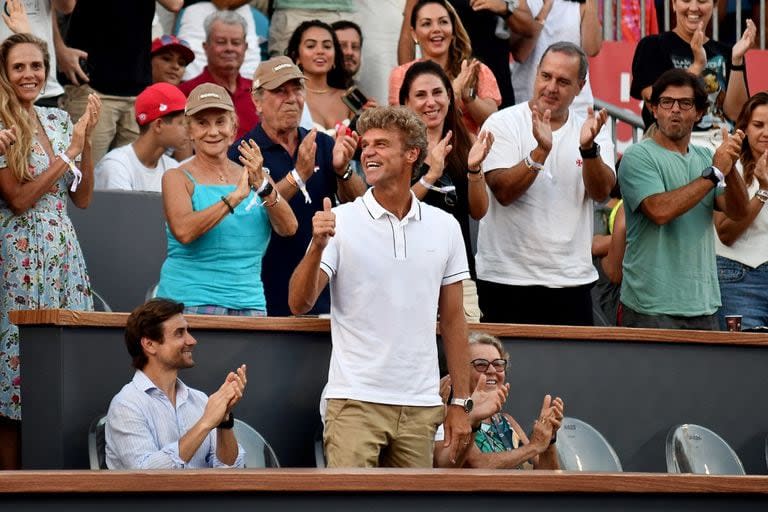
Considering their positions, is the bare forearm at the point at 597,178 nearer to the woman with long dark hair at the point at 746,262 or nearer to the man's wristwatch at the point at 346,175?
the woman with long dark hair at the point at 746,262

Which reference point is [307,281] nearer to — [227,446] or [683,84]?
[227,446]

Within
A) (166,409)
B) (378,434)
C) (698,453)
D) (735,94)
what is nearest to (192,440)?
(166,409)

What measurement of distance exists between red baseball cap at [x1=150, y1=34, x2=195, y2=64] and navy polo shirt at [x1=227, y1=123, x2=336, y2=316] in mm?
Answer: 2501

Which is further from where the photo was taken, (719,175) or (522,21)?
(522,21)

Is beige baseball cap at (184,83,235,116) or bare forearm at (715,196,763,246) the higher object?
beige baseball cap at (184,83,235,116)

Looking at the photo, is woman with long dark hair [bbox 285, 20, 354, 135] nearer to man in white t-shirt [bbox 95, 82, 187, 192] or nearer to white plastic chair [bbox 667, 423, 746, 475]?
man in white t-shirt [bbox 95, 82, 187, 192]

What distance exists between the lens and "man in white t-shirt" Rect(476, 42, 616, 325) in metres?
7.47

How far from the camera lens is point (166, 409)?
5.95 meters

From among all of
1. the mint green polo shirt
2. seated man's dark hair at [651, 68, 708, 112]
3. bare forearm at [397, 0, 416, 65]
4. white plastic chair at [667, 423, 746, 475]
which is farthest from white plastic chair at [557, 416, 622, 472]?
bare forearm at [397, 0, 416, 65]

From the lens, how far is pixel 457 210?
24.5 ft

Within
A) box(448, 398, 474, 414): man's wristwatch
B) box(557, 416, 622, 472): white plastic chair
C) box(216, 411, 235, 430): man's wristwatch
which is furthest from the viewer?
box(557, 416, 622, 472): white plastic chair

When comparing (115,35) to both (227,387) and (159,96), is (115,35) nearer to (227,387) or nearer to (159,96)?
(159,96)

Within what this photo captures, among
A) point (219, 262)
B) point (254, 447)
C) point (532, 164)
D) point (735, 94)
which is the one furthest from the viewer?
point (735, 94)

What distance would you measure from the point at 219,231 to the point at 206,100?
62 centimetres
